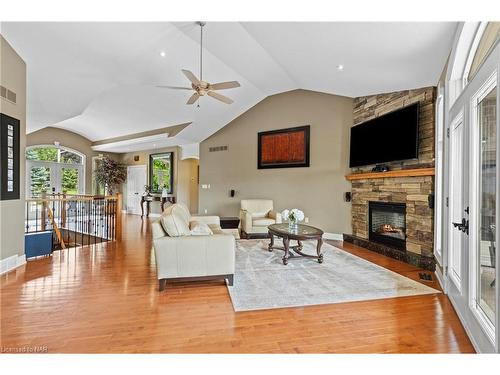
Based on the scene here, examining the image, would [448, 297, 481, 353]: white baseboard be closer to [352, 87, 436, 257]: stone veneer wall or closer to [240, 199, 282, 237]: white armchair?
[352, 87, 436, 257]: stone veneer wall

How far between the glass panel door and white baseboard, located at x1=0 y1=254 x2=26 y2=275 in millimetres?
5119

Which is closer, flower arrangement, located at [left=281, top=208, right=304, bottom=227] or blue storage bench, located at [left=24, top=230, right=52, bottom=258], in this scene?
blue storage bench, located at [left=24, top=230, right=52, bottom=258]

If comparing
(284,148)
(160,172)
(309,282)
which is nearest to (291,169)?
(284,148)

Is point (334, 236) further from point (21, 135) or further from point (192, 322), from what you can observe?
point (21, 135)

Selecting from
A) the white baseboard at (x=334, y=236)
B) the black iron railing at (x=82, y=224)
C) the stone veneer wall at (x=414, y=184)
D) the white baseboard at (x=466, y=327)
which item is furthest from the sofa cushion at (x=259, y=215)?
the white baseboard at (x=466, y=327)

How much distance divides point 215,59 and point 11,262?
4.48m

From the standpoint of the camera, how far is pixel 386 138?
469 centimetres

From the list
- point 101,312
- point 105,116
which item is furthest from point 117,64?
point 101,312

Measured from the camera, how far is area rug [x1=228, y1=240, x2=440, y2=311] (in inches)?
108

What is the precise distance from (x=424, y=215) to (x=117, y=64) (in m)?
5.67

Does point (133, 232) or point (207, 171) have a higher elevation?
point (207, 171)

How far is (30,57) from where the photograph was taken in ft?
13.1

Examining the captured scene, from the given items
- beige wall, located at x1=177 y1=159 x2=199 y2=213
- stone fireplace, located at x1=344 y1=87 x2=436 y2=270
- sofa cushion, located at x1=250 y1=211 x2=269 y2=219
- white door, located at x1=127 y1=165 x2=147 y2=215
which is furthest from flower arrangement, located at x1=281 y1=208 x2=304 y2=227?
white door, located at x1=127 y1=165 x2=147 y2=215
